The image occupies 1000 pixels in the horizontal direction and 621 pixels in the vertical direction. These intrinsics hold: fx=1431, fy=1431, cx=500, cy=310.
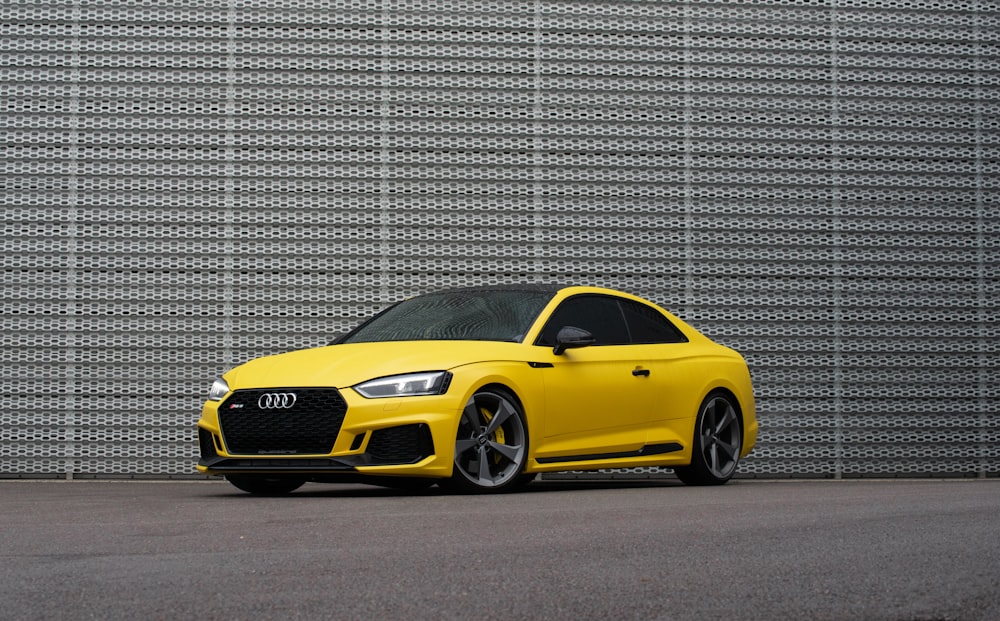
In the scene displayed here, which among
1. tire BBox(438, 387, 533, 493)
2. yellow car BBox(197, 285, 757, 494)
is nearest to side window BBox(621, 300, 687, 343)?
yellow car BBox(197, 285, 757, 494)

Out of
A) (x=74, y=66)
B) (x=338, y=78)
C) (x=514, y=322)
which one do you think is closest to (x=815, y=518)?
(x=514, y=322)

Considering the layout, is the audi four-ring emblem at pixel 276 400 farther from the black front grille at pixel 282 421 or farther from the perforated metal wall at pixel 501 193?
the perforated metal wall at pixel 501 193

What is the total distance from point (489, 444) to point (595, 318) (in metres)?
1.69

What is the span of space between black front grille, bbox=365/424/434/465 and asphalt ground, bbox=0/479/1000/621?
26 cm

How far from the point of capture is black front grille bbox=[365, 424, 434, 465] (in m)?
8.04

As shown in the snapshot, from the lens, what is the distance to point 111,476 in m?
12.3

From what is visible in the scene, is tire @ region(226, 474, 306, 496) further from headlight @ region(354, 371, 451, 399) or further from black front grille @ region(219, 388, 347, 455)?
headlight @ region(354, 371, 451, 399)

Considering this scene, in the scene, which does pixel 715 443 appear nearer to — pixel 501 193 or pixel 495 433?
pixel 495 433

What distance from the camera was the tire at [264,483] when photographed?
907 cm

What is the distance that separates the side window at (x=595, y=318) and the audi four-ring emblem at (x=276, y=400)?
6.16 ft

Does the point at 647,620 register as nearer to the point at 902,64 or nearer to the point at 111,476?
the point at 111,476

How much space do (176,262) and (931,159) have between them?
704 cm

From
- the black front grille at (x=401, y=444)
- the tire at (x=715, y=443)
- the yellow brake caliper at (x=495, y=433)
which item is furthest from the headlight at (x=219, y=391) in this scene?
the tire at (x=715, y=443)

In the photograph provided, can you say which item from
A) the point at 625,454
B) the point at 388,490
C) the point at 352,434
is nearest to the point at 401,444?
the point at 352,434
